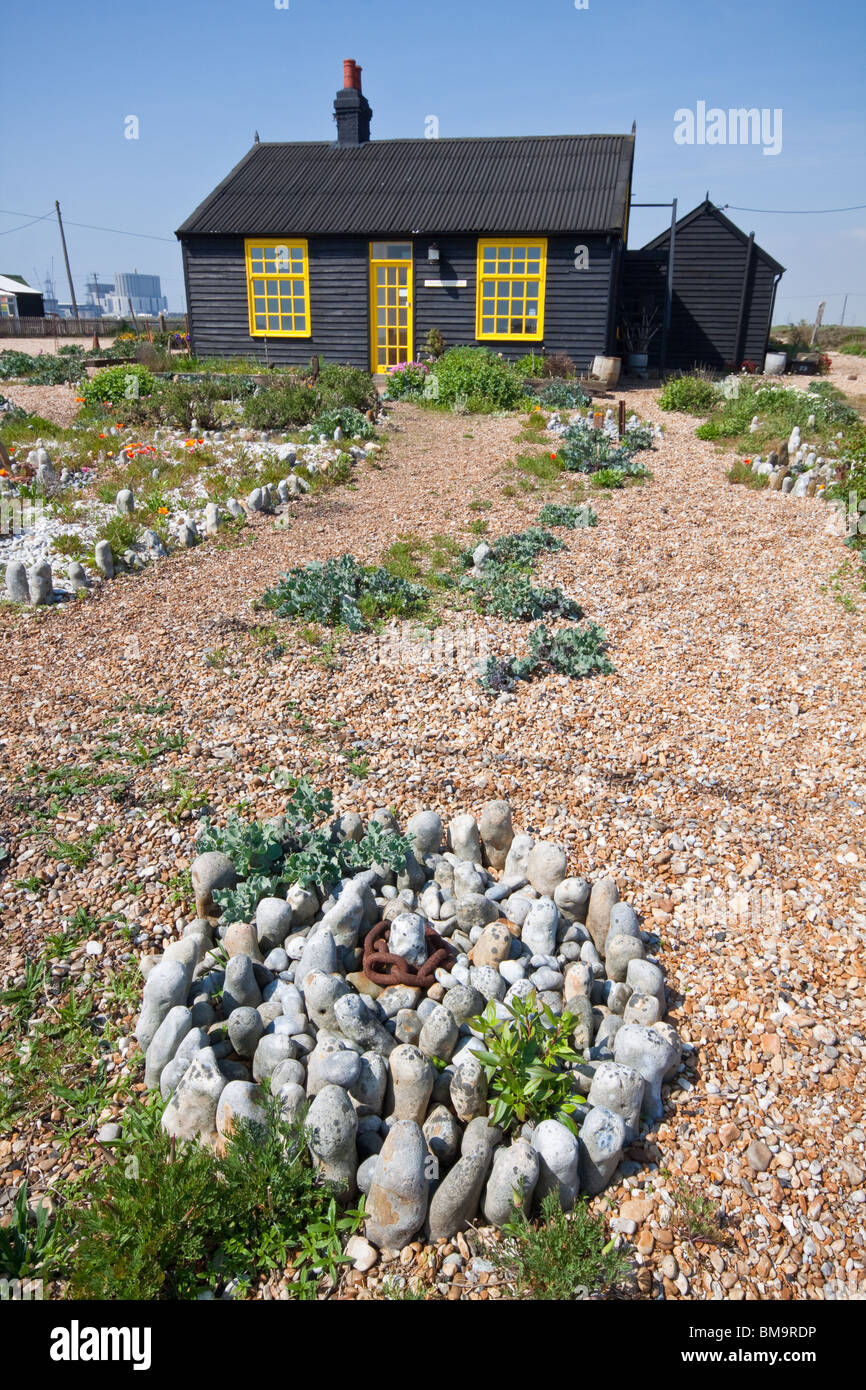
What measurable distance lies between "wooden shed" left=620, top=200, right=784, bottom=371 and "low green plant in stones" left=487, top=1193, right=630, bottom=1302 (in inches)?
916

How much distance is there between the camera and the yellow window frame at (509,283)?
57.9ft

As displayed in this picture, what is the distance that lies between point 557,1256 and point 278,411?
40.9 feet

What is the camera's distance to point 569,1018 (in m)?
2.85

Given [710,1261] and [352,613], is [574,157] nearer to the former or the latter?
[352,613]

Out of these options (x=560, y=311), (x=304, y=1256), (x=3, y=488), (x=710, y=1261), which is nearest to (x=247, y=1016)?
(x=304, y=1256)

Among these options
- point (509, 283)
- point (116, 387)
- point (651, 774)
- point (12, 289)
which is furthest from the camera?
point (12, 289)

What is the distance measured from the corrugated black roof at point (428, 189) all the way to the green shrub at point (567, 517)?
419 inches

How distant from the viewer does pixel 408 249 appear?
1817cm

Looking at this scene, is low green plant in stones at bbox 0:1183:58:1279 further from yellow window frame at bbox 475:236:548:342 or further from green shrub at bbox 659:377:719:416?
yellow window frame at bbox 475:236:548:342

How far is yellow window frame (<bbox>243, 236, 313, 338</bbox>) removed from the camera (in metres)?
18.6

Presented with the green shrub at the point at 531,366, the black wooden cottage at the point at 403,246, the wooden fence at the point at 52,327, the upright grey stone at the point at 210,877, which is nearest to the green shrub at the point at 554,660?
the upright grey stone at the point at 210,877

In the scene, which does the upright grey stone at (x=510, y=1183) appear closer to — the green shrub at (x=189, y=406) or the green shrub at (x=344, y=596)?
the green shrub at (x=344, y=596)

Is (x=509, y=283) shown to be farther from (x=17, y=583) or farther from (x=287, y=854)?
(x=287, y=854)

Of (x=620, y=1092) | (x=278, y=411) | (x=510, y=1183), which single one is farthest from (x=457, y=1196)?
(x=278, y=411)
